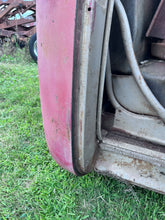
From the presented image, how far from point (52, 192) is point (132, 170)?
0.54 metres

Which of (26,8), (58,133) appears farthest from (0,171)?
(26,8)

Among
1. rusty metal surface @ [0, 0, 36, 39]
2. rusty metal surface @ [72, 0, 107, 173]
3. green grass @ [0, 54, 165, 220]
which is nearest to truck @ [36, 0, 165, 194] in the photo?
rusty metal surface @ [72, 0, 107, 173]

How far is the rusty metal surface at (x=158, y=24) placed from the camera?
1079mm

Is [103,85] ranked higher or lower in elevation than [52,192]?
higher

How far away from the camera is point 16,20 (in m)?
4.32

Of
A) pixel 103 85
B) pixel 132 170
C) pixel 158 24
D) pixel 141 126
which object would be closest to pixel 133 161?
pixel 132 170

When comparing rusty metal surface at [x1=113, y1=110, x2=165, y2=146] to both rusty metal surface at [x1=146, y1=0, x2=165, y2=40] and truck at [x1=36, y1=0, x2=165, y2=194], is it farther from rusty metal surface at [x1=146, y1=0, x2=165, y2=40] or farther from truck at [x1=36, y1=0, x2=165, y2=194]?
rusty metal surface at [x1=146, y1=0, x2=165, y2=40]

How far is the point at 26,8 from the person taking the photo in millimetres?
4172

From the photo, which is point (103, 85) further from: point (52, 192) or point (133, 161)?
point (52, 192)

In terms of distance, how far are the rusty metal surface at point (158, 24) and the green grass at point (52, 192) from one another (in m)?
0.90

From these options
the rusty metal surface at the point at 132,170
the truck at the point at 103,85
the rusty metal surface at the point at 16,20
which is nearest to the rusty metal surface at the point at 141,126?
the truck at the point at 103,85

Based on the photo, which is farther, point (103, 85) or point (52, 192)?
point (52, 192)

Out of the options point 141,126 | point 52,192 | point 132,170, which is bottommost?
point 52,192

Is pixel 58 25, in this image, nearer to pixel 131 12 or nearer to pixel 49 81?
pixel 49 81
